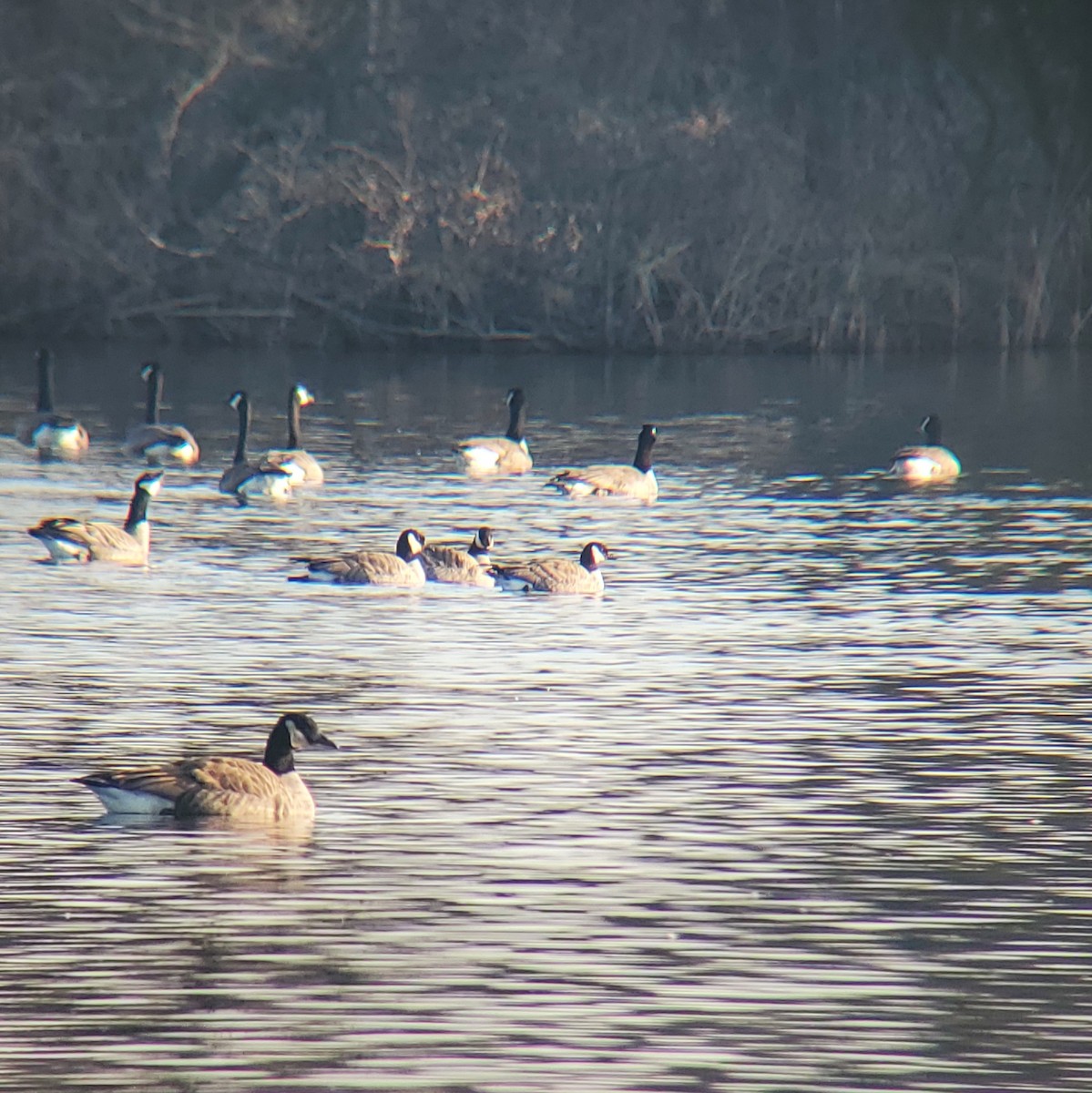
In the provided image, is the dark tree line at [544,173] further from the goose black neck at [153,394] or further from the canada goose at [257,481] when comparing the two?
the canada goose at [257,481]

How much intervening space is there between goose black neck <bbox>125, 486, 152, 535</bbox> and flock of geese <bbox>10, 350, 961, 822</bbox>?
0.01 m

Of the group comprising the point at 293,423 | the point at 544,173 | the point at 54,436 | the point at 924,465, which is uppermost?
the point at 544,173

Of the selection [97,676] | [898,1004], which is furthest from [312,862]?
[97,676]

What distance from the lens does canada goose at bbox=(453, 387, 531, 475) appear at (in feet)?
100

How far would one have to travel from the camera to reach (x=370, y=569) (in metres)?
20.5

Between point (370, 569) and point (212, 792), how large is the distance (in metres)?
8.68

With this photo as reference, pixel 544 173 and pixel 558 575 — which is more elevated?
pixel 544 173

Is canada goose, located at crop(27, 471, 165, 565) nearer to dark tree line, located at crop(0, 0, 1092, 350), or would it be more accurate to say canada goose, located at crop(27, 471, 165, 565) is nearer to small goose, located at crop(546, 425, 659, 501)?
small goose, located at crop(546, 425, 659, 501)

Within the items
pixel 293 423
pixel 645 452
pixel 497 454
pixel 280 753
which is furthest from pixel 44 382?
pixel 280 753

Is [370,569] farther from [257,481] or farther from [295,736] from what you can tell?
[295,736]

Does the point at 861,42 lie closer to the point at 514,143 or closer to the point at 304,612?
the point at 514,143

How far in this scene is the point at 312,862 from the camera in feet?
36.5

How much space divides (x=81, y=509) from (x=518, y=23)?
1125 inches

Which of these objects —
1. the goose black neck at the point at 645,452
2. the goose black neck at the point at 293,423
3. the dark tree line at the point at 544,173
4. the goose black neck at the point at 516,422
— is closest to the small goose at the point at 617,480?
the goose black neck at the point at 645,452
